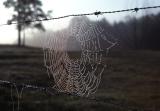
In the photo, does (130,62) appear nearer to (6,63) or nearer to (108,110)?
(6,63)

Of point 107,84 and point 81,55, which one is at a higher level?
point 81,55

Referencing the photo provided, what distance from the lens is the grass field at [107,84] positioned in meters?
12.3

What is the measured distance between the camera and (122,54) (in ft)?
80.6

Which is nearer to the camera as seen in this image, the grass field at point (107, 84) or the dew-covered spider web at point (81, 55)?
the dew-covered spider web at point (81, 55)

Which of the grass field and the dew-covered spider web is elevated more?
the dew-covered spider web

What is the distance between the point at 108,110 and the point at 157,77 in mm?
8777

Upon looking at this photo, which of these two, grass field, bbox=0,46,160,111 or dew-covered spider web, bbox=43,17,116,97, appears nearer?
dew-covered spider web, bbox=43,17,116,97

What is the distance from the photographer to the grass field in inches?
486

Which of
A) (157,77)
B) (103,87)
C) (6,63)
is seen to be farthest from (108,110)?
Answer: (6,63)

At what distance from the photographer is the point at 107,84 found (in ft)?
58.7

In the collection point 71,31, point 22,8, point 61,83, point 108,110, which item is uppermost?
point 22,8

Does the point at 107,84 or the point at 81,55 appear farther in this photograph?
the point at 107,84

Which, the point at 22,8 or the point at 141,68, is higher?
the point at 22,8

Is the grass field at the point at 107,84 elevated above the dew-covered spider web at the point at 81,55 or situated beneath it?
situated beneath
